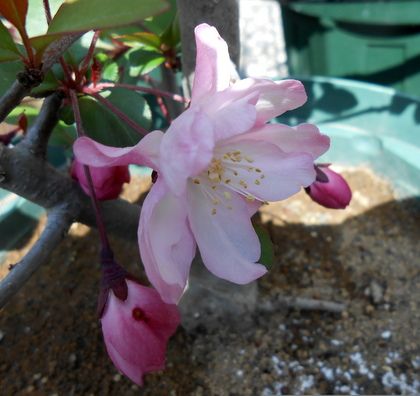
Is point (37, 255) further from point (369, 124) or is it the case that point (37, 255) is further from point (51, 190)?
point (369, 124)

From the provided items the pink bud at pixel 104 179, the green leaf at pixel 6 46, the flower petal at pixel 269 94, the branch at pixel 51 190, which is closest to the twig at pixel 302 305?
the branch at pixel 51 190

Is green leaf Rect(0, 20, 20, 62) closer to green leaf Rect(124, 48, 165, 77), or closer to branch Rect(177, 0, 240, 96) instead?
branch Rect(177, 0, 240, 96)

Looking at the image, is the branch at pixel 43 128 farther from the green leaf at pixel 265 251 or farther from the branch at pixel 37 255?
the green leaf at pixel 265 251

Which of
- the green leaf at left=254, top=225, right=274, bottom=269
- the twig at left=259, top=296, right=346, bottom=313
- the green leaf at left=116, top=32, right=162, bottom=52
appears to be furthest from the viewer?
the twig at left=259, top=296, right=346, bottom=313

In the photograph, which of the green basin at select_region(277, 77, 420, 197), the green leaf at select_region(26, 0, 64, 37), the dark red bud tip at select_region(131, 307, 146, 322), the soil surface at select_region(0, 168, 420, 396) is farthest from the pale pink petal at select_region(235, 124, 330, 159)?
the green basin at select_region(277, 77, 420, 197)

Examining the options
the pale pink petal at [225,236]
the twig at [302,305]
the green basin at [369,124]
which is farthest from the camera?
the green basin at [369,124]
